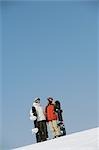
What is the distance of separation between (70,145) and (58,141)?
0.98ft

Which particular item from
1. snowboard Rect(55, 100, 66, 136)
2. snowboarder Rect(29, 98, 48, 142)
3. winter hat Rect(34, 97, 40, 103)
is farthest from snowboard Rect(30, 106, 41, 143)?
snowboard Rect(55, 100, 66, 136)

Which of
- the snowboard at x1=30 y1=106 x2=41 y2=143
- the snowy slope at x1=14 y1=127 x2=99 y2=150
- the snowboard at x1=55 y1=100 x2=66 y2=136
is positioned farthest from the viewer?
the snowboard at x1=55 y1=100 x2=66 y2=136

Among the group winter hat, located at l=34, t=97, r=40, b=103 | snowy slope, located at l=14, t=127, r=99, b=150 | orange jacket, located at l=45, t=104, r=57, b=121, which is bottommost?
snowy slope, located at l=14, t=127, r=99, b=150

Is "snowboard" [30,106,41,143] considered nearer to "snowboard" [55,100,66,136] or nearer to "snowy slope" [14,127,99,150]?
"snowboard" [55,100,66,136]

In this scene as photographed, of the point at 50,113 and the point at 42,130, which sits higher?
the point at 50,113

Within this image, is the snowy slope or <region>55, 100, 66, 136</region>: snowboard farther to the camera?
<region>55, 100, 66, 136</region>: snowboard

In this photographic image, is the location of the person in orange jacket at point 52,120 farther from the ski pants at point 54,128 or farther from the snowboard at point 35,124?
the snowboard at point 35,124

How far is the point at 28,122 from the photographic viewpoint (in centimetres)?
366

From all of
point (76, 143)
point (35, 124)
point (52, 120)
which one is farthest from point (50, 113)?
point (76, 143)

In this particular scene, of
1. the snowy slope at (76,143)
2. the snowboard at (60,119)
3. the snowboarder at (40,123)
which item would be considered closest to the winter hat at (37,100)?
the snowboarder at (40,123)

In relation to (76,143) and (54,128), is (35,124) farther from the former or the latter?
(76,143)

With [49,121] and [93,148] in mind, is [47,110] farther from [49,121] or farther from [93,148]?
[93,148]

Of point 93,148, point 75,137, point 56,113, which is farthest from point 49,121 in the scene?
point 93,148

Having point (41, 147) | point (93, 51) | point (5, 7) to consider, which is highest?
point (5, 7)
